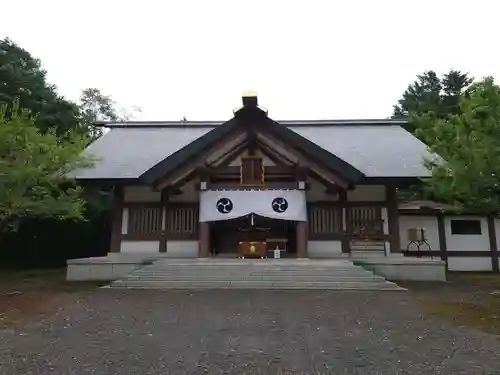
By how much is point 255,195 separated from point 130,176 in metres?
4.16

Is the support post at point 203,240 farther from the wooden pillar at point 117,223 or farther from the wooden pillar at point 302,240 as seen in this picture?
the wooden pillar at point 117,223

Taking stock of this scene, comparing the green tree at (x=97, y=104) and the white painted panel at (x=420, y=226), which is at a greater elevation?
the green tree at (x=97, y=104)

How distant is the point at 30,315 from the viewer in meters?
6.73

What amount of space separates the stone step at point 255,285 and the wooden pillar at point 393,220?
430 centimetres

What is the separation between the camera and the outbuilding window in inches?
587

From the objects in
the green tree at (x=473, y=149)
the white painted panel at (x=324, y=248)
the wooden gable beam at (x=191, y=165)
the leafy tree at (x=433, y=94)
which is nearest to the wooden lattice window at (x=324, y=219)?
the white painted panel at (x=324, y=248)

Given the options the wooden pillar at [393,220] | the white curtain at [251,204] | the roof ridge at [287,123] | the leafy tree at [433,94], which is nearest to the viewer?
the white curtain at [251,204]

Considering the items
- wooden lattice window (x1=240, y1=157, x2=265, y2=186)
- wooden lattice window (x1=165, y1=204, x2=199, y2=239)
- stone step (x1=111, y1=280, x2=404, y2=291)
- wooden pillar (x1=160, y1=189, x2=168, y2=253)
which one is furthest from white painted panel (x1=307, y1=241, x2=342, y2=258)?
wooden pillar (x1=160, y1=189, x2=168, y2=253)

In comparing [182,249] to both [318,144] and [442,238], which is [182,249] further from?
[442,238]

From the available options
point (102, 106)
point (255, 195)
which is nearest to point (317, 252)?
point (255, 195)

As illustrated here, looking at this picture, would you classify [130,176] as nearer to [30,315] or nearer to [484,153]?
[30,315]

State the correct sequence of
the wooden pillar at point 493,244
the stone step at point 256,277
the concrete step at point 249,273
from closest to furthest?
the stone step at point 256,277
the concrete step at point 249,273
the wooden pillar at point 493,244

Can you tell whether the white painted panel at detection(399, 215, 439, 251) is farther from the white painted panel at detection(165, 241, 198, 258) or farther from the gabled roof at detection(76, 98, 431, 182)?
the white painted panel at detection(165, 241, 198, 258)

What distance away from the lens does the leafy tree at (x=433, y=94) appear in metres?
28.4
